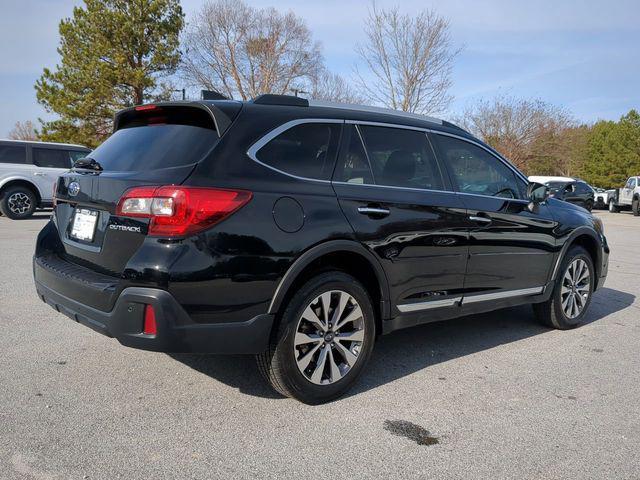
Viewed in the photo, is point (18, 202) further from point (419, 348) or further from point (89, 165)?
point (419, 348)

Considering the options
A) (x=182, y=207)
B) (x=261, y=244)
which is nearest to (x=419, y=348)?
(x=261, y=244)

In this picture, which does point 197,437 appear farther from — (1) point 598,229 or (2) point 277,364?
(1) point 598,229

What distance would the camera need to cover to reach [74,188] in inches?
135

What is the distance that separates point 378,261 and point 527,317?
9.53 ft

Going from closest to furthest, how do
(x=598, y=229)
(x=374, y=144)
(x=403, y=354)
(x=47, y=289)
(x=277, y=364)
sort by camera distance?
(x=277, y=364), (x=47, y=289), (x=374, y=144), (x=403, y=354), (x=598, y=229)

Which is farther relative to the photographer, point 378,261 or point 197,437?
point 378,261

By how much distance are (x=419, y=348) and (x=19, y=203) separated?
12.9 meters

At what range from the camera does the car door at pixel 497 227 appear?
4184 mm

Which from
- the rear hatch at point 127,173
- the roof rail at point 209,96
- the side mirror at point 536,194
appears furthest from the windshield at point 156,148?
the side mirror at point 536,194

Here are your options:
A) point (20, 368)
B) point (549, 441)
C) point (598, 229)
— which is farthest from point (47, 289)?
point (598, 229)

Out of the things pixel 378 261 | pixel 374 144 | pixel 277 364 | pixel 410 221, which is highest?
pixel 374 144

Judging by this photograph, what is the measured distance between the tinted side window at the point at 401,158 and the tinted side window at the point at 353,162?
6cm

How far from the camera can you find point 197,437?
2.84 metres

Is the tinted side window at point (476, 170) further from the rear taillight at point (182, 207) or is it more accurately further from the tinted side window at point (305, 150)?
the rear taillight at point (182, 207)
